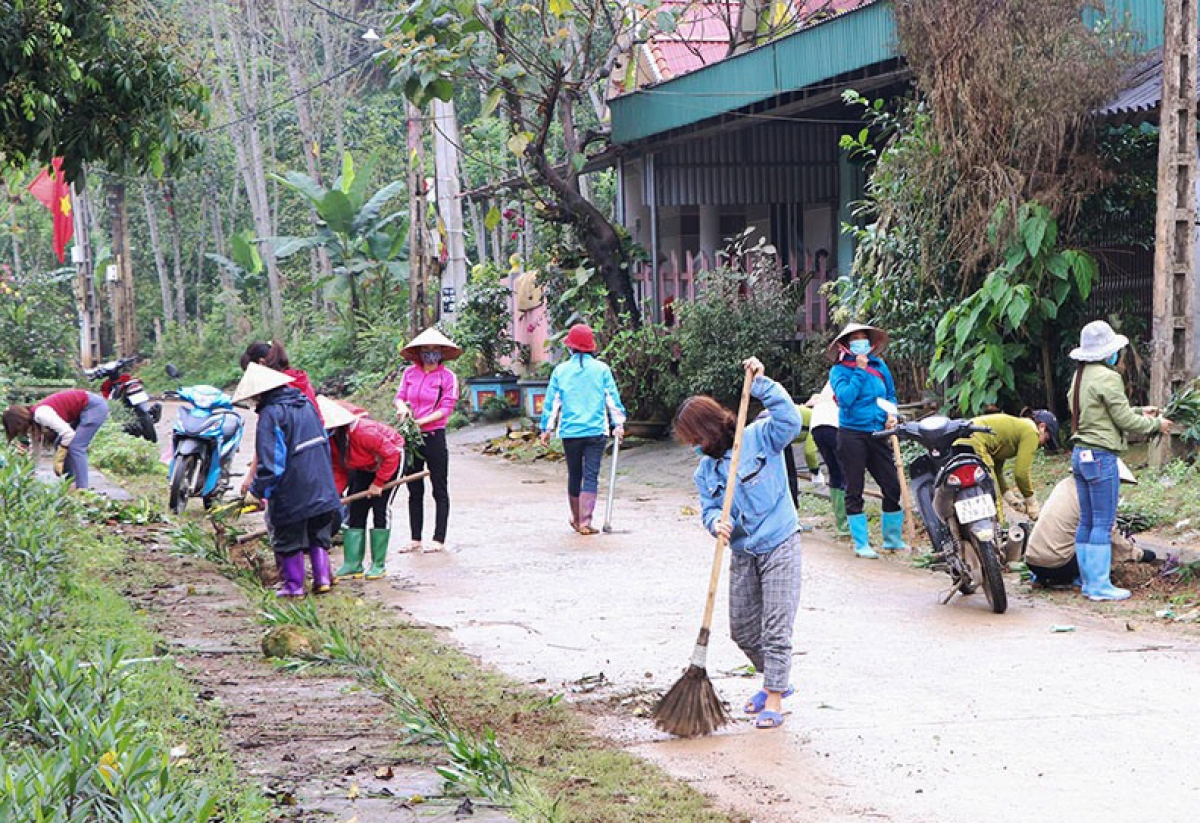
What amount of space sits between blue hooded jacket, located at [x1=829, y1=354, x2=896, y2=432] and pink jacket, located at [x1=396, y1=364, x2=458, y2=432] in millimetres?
A: 2877

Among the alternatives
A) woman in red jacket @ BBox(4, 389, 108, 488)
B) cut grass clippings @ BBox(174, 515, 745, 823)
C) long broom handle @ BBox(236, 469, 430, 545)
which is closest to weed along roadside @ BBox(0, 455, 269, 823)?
cut grass clippings @ BBox(174, 515, 745, 823)

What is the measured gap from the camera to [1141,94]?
13.8m

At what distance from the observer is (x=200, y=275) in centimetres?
4822

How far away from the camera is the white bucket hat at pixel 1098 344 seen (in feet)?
31.1

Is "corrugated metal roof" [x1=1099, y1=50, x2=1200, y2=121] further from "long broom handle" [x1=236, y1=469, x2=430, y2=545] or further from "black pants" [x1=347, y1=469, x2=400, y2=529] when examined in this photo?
"black pants" [x1=347, y1=469, x2=400, y2=529]

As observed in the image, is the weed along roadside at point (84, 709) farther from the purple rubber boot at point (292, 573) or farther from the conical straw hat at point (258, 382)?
the conical straw hat at point (258, 382)

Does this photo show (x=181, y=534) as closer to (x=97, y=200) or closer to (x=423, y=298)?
(x=423, y=298)

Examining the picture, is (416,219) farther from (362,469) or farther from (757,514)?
(757,514)

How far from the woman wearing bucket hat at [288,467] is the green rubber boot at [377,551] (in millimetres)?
1017

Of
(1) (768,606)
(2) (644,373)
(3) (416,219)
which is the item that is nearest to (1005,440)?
(1) (768,606)

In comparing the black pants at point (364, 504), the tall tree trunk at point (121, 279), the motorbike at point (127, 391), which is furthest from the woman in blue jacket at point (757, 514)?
the tall tree trunk at point (121, 279)

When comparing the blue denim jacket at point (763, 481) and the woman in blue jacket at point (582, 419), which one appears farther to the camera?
the woman in blue jacket at point (582, 419)

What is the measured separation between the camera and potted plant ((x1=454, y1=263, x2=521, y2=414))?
26.1 m

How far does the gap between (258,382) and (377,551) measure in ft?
6.13
